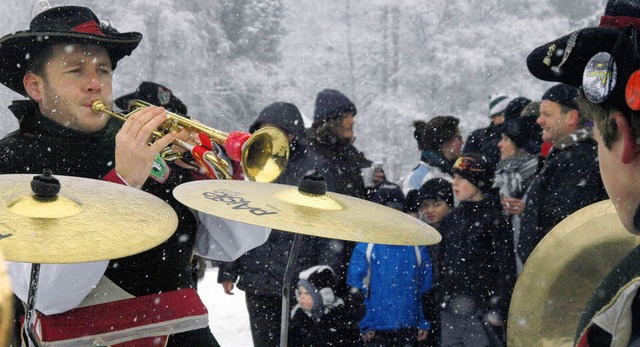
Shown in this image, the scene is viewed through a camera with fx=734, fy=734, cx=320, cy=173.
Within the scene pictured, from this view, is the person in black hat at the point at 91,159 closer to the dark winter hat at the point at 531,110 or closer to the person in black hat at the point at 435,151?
the person in black hat at the point at 435,151

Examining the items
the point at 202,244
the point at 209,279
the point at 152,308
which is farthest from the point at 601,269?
the point at 209,279

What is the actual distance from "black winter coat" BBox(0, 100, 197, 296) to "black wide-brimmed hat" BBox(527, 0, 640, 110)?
1.65 m

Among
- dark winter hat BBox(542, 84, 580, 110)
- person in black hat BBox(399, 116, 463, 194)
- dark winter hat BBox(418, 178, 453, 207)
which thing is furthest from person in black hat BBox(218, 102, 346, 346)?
dark winter hat BBox(542, 84, 580, 110)

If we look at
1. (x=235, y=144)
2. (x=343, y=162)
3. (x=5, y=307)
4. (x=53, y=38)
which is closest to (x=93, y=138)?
(x=53, y=38)

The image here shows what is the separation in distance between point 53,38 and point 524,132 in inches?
152

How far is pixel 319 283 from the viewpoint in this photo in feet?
15.4

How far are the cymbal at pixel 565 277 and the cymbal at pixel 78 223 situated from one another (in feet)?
3.05

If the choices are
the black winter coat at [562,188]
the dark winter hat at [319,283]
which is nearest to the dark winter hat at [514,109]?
the black winter coat at [562,188]

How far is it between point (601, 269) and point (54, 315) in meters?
1.72

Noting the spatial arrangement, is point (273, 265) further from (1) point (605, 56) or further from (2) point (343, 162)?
(1) point (605, 56)

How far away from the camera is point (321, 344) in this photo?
15.4ft

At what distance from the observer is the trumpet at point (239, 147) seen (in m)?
2.81

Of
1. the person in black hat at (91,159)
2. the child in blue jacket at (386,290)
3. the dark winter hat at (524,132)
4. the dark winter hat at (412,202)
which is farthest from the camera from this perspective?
the dark winter hat at (524,132)

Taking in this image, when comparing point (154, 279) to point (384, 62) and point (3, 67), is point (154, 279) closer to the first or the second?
point (3, 67)
